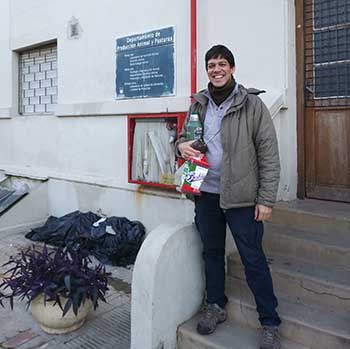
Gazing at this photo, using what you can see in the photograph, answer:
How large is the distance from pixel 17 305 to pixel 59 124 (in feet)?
10.8

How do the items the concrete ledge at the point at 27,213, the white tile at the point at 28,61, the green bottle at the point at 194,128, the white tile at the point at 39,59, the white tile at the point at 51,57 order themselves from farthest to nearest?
the white tile at the point at 28,61 → the white tile at the point at 39,59 → the white tile at the point at 51,57 → the concrete ledge at the point at 27,213 → the green bottle at the point at 194,128

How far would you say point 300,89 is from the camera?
4039 mm

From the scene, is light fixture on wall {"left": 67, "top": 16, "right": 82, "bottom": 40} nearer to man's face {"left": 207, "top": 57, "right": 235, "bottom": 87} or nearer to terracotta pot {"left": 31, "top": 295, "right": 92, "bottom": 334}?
man's face {"left": 207, "top": 57, "right": 235, "bottom": 87}

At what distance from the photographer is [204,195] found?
108 inches

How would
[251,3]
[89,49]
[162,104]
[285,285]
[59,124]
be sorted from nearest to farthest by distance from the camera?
[285,285] → [251,3] → [162,104] → [89,49] → [59,124]

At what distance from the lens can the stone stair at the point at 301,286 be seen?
258cm

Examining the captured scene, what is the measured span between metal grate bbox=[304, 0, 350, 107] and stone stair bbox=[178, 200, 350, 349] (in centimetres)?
110

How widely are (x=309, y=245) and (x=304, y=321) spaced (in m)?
0.72

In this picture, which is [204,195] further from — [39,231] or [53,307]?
[39,231]

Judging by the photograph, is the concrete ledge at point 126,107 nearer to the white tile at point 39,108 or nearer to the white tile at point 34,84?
the white tile at point 39,108

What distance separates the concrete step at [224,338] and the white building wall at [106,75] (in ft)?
5.21

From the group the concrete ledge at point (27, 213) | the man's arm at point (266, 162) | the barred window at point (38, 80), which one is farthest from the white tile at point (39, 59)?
the man's arm at point (266, 162)

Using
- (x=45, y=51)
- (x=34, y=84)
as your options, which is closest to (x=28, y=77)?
(x=34, y=84)

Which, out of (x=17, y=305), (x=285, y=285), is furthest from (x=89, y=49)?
(x=285, y=285)
